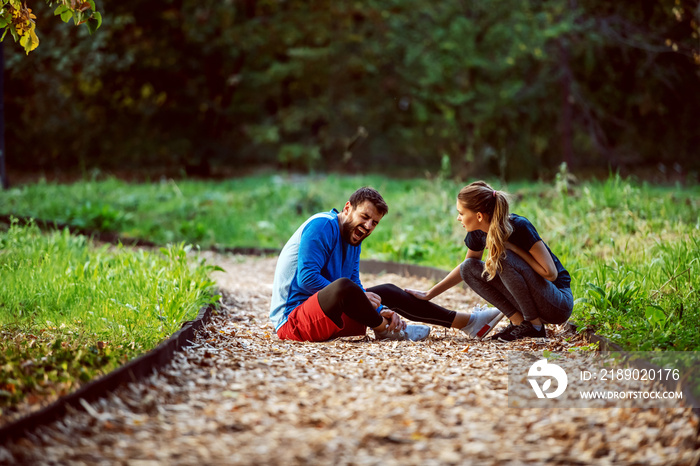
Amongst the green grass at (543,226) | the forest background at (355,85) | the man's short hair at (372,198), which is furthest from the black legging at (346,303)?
the forest background at (355,85)

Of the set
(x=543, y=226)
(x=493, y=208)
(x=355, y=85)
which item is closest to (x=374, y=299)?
(x=493, y=208)

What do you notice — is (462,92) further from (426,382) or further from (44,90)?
(426,382)

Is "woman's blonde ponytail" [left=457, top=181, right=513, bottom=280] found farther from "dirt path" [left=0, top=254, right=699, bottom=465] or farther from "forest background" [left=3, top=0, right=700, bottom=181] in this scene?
"forest background" [left=3, top=0, right=700, bottom=181]

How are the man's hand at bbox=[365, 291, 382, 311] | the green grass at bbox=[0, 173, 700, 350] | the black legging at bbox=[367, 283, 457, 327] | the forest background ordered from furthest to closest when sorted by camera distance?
1. the forest background
2. the black legging at bbox=[367, 283, 457, 327]
3. the green grass at bbox=[0, 173, 700, 350]
4. the man's hand at bbox=[365, 291, 382, 311]

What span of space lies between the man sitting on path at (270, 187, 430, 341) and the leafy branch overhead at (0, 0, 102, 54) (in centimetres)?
181

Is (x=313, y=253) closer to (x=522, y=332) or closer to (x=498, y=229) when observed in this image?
(x=498, y=229)

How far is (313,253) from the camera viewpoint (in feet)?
14.2

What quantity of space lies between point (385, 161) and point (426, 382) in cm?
1887

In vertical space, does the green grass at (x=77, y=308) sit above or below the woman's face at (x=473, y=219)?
below

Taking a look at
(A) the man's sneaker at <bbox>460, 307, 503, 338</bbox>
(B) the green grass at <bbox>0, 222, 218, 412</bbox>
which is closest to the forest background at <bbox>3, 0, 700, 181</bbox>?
(B) the green grass at <bbox>0, 222, 218, 412</bbox>

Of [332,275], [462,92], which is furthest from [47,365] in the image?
[462,92]

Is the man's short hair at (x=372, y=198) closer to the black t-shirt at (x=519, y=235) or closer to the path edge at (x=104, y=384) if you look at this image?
the black t-shirt at (x=519, y=235)

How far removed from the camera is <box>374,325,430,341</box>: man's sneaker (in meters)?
4.46

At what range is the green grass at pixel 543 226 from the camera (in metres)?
4.41
